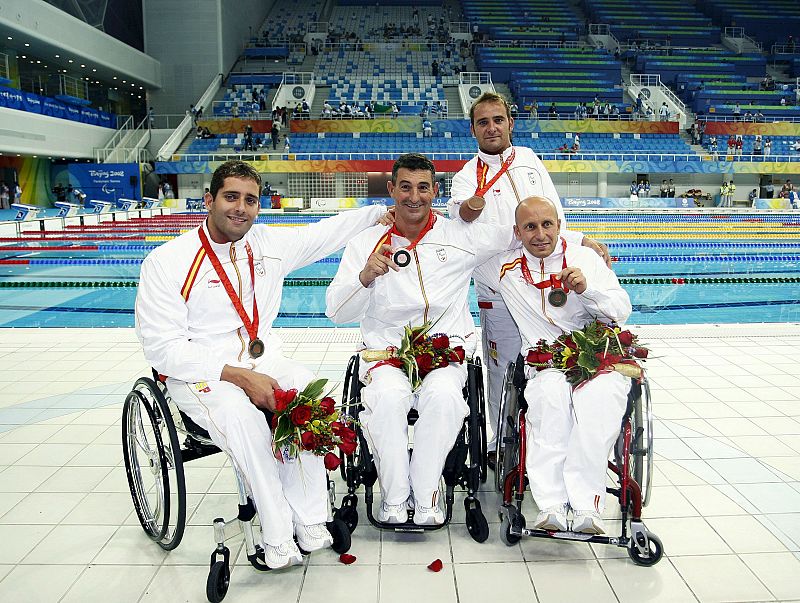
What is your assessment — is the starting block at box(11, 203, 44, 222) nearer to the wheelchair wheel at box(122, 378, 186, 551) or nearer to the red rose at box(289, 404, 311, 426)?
the wheelchair wheel at box(122, 378, 186, 551)

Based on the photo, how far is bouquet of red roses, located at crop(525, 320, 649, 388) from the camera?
252cm

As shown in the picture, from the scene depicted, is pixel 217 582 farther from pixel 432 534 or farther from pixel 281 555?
pixel 432 534

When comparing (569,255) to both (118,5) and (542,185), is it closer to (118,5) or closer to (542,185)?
(542,185)

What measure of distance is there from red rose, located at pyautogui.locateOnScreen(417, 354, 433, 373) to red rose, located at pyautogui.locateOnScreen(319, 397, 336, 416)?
16.9 inches

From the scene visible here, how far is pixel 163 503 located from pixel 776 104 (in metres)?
33.1

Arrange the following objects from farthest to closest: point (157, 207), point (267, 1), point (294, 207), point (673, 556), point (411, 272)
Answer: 1. point (267, 1)
2. point (294, 207)
3. point (157, 207)
4. point (411, 272)
5. point (673, 556)

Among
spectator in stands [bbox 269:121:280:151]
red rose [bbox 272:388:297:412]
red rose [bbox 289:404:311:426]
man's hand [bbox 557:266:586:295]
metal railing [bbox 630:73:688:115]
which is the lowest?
red rose [bbox 289:404:311:426]

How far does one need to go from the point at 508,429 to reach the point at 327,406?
2.40 feet

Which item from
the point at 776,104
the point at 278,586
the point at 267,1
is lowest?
the point at 278,586

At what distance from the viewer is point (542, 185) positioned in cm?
343

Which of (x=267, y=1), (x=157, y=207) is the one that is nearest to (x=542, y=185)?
(x=157, y=207)

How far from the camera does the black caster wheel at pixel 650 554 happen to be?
2461 mm

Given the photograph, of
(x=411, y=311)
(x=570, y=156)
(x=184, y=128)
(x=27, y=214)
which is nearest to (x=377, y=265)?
(x=411, y=311)

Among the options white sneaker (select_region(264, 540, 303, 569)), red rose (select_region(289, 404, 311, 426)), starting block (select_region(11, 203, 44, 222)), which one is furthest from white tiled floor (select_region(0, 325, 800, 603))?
starting block (select_region(11, 203, 44, 222))
